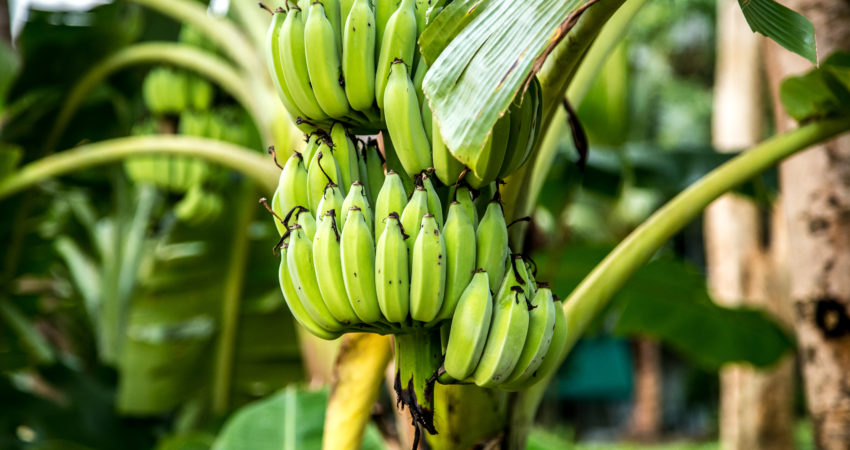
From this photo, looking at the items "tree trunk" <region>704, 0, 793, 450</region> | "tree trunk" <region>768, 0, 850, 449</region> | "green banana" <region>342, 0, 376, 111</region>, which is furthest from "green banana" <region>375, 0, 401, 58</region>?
"tree trunk" <region>704, 0, 793, 450</region>

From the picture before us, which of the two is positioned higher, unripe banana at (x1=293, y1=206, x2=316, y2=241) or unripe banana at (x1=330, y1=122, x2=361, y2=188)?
unripe banana at (x1=330, y1=122, x2=361, y2=188)

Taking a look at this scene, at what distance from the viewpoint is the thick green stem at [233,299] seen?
1.70 metres

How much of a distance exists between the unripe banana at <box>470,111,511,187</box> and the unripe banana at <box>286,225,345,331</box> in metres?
0.14

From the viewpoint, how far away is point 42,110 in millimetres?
1522

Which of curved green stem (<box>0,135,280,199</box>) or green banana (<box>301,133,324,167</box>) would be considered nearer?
green banana (<box>301,133,324,167</box>)

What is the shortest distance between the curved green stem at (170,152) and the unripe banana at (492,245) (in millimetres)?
477

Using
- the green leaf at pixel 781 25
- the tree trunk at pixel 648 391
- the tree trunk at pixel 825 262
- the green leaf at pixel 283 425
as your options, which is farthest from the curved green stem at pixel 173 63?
the tree trunk at pixel 648 391

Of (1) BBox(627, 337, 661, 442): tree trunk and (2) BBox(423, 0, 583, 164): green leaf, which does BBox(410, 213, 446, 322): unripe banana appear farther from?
(1) BBox(627, 337, 661, 442): tree trunk

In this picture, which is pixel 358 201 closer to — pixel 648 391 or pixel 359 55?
pixel 359 55

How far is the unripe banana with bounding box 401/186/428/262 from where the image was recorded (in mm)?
502

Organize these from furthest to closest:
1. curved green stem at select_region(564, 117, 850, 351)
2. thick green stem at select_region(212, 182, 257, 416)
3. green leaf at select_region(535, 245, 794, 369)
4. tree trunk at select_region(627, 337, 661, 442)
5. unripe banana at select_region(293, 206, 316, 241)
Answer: tree trunk at select_region(627, 337, 661, 442) → thick green stem at select_region(212, 182, 257, 416) → green leaf at select_region(535, 245, 794, 369) → curved green stem at select_region(564, 117, 850, 351) → unripe banana at select_region(293, 206, 316, 241)

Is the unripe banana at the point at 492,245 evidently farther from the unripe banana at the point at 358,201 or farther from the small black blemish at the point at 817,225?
the small black blemish at the point at 817,225

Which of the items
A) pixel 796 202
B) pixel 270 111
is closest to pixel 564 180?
pixel 796 202

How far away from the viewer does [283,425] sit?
1018mm
